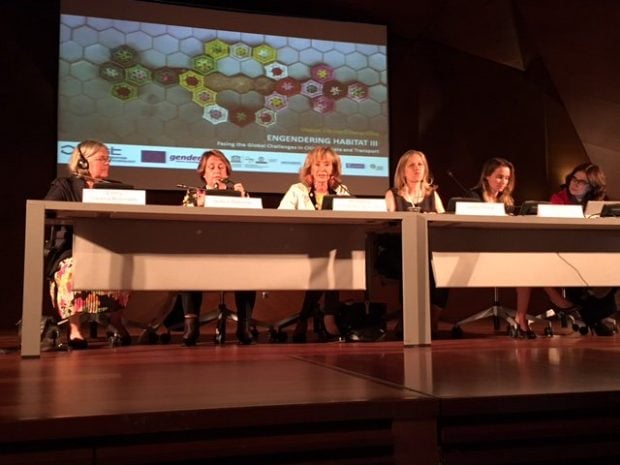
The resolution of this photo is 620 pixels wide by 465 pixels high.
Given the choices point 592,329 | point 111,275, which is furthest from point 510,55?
point 111,275

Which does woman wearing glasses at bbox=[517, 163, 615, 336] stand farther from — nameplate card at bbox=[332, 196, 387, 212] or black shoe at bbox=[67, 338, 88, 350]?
black shoe at bbox=[67, 338, 88, 350]

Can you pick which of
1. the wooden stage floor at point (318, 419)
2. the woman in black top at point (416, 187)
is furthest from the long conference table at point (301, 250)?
the wooden stage floor at point (318, 419)

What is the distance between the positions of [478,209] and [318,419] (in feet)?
5.89

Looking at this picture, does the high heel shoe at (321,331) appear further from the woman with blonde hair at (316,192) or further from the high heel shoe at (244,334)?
the high heel shoe at (244,334)

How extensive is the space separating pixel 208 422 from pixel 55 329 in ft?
6.49

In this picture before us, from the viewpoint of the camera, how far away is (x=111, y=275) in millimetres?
2377

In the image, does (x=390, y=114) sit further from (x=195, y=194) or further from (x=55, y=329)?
(x=55, y=329)

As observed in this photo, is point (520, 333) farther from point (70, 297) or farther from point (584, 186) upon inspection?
point (70, 297)

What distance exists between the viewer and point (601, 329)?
3.09 m

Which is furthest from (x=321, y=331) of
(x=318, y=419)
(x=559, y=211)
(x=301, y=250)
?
(x=318, y=419)

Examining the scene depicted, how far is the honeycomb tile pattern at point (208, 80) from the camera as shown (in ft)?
13.9

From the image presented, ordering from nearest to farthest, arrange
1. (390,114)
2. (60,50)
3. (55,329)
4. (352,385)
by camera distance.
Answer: (352,385) → (55,329) → (60,50) → (390,114)

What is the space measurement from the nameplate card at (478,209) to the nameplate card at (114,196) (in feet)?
4.07

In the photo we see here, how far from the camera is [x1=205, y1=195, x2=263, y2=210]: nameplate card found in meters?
2.33
